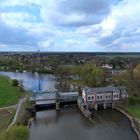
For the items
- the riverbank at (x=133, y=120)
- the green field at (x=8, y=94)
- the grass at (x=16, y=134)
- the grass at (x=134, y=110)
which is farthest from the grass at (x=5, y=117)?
the grass at (x=134, y=110)

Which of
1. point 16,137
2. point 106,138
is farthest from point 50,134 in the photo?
point 16,137

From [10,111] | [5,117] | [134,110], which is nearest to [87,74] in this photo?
[134,110]

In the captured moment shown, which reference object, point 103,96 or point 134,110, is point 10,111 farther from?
point 134,110

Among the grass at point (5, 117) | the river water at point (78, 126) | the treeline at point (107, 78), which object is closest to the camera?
the river water at point (78, 126)

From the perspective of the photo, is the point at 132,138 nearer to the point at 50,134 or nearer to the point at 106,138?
the point at 106,138

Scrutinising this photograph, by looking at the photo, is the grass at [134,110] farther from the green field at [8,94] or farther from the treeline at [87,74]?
the green field at [8,94]

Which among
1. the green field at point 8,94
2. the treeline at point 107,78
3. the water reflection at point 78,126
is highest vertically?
the treeline at point 107,78

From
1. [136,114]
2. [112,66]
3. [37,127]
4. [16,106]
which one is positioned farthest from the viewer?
[112,66]
